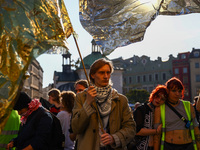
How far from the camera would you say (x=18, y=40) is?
1.78m

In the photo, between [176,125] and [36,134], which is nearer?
[36,134]

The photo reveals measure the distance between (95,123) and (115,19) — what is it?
1.10 m

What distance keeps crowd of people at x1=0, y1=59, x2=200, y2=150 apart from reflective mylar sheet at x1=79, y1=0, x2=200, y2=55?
0.33 metres

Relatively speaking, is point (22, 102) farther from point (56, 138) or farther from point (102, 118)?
point (102, 118)

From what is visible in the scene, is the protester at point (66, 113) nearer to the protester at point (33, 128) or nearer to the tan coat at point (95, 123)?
the protester at point (33, 128)

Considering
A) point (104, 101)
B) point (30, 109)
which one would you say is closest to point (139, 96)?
point (30, 109)

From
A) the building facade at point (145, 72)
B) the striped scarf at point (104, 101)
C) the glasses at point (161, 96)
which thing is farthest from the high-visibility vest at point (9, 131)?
the building facade at point (145, 72)

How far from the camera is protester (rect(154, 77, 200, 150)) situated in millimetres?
3852

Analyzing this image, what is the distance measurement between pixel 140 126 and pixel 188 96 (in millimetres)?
65400

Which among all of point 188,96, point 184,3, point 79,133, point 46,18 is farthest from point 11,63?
point 188,96

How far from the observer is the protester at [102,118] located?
9.02 feet

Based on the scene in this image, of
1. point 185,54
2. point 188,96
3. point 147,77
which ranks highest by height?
point 185,54

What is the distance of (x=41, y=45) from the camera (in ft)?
6.07

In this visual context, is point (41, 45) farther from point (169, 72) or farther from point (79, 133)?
point (169, 72)
